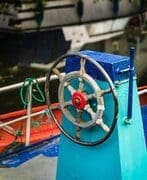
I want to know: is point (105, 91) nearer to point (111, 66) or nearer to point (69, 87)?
point (111, 66)

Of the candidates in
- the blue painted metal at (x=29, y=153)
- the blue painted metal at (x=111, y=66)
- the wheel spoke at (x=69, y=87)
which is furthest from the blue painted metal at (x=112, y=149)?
the blue painted metal at (x=29, y=153)

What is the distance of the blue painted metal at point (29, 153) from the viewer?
150 inches

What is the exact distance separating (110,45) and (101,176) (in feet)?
54.1

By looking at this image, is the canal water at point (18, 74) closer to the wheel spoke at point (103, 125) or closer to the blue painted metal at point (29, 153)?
the blue painted metal at point (29, 153)

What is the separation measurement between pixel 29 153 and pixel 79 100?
140 centimetres

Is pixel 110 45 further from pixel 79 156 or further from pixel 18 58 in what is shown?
pixel 79 156

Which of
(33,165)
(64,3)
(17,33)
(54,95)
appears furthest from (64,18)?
(33,165)

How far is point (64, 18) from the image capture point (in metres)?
18.1

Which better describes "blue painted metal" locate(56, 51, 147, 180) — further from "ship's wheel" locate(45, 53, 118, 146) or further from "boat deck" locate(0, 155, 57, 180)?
"boat deck" locate(0, 155, 57, 180)

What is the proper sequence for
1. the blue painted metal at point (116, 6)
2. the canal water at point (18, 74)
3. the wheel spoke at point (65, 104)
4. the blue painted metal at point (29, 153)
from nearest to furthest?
the wheel spoke at point (65, 104), the blue painted metal at point (29, 153), the canal water at point (18, 74), the blue painted metal at point (116, 6)

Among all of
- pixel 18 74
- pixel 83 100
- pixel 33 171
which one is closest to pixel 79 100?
pixel 83 100

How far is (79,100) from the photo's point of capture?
2.75 meters

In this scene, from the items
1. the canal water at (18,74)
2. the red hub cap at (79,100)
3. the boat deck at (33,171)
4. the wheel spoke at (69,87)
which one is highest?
the wheel spoke at (69,87)

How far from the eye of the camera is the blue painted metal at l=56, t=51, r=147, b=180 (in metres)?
2.71
